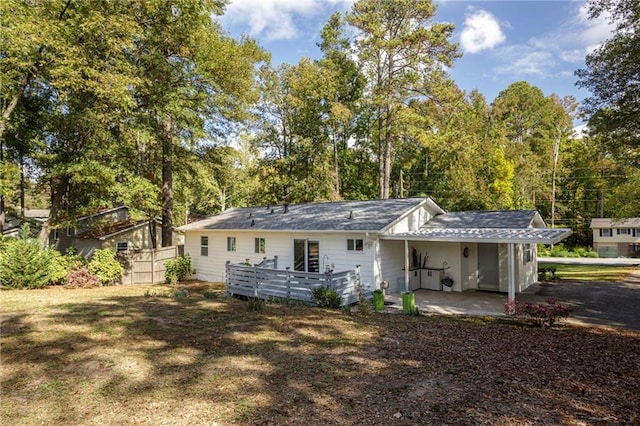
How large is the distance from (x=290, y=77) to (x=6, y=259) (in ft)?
71.0

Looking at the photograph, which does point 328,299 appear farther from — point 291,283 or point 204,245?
point 204,245

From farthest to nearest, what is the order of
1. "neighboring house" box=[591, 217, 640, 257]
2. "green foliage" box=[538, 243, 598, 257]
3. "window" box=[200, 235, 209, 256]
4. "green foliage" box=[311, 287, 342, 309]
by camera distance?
"neighboring house" box=[591, 217, 640, 257] < "green foliage" box=[538, 243, 598, 257] < "window" box=[200, 235, 209, 256] < "green foliage" box=[311, 287, 342, 309]

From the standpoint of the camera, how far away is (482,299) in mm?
13453

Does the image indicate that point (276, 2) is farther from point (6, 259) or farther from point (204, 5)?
point (6, 259)

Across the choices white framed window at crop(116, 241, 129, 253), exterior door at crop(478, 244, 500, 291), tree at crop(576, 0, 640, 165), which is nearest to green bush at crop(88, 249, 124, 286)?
white framed window at crop(116, 241, 129, 253)

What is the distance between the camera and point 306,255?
51.3ft

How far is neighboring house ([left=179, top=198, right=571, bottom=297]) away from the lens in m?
13.8

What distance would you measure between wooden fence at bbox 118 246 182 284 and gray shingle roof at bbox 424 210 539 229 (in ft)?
44.6

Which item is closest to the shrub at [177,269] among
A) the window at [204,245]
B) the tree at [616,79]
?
the window at [204,245]

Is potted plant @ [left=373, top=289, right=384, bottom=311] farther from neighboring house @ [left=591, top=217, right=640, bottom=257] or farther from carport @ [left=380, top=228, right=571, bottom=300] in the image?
neighboring house @ [left=591, top=217, right=640, bottom=257]

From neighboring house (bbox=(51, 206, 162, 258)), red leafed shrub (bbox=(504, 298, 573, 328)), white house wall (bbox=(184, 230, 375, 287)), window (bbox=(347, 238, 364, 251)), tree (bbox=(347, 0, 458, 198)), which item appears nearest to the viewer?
red leafed shrub (bbox=(504, 298, 573, 328))

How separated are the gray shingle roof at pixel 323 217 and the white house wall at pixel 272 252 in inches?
13.8

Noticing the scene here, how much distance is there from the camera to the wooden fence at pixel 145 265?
62.3 ft

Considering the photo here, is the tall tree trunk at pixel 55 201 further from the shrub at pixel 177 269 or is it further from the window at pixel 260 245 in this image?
the window at pixel 260 245
